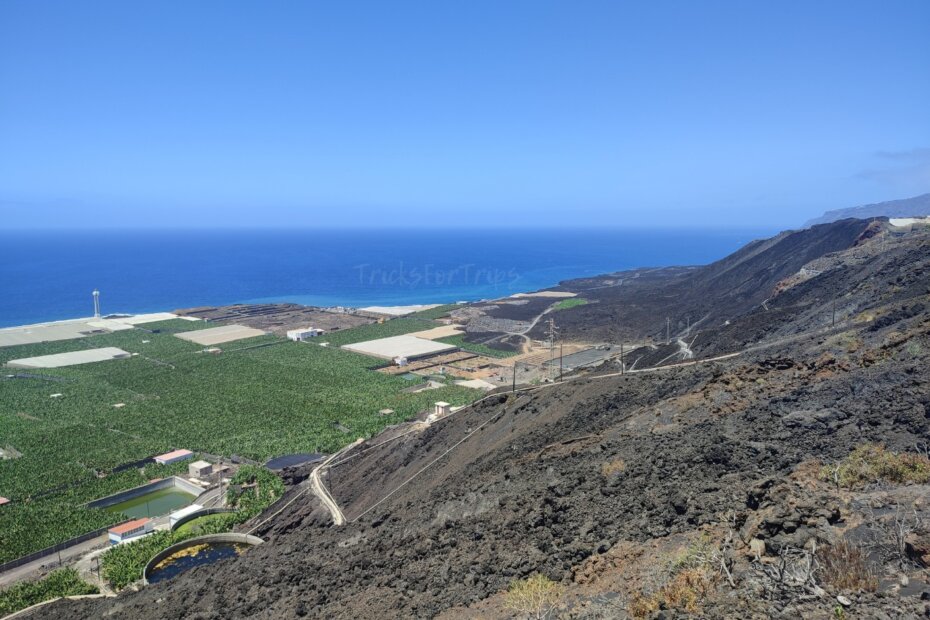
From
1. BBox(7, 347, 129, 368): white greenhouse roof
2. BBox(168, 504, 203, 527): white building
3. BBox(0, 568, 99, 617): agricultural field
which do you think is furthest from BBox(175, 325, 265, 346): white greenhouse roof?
BBox(0, 568, 99, 617): agricultural field

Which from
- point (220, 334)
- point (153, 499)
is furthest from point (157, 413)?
point (220, 334)

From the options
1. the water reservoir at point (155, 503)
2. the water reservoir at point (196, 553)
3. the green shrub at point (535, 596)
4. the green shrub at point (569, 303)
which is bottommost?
the water reservoir at point (155, 503)

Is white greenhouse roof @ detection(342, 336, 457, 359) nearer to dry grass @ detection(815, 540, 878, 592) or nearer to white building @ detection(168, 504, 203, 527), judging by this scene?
white building @ detection(168, 504, 203, 527)

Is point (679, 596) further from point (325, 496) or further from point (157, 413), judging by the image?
point (157, 413)

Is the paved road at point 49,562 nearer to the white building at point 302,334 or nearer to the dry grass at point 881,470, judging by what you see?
the dry grass at point 881,470

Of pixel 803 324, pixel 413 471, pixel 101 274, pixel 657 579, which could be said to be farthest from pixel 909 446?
pixel 101 274

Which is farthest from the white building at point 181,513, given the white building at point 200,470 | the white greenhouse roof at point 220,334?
the white greenhouse roof at point 220,334
